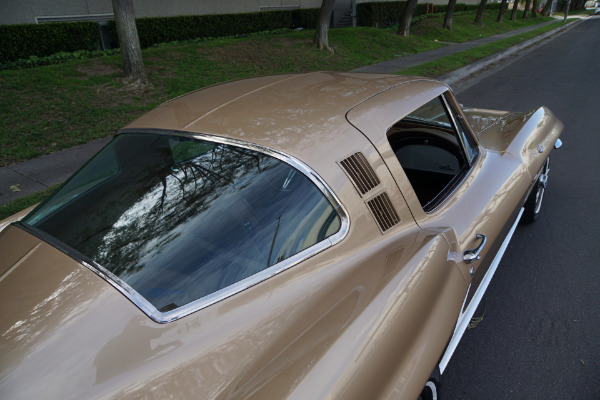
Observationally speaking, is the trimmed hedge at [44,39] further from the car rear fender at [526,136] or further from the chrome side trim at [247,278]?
the car rear fender at [526,136]

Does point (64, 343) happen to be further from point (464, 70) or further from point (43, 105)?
point (464, 70)

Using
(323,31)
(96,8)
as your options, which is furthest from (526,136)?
(96,8)

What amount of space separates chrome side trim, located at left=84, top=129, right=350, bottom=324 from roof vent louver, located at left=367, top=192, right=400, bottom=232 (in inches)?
7.1

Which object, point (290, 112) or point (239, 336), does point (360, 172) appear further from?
point (239, 336)

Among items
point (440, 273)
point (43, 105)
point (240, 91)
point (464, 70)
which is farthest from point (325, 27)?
point (440, 273)

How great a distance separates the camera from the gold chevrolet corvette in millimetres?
1229

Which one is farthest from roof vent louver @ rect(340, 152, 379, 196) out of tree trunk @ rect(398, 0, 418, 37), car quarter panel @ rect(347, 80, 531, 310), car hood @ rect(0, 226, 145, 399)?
tree trunk @ rect(398, 0, 418, 37)

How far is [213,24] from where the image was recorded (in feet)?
46.8

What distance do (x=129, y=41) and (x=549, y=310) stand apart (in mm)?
8189

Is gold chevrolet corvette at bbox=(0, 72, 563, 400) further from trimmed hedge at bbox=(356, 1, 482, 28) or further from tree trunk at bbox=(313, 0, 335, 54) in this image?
trimmed hedge at bbox=(356, 1, 482, 28)

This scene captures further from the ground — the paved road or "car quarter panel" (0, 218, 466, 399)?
"car quarter panel" (0, 218, 466, 399)

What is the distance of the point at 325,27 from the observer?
12.9 metres

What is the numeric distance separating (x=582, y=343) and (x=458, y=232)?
3.97ft

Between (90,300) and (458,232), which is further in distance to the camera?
(458,232)
